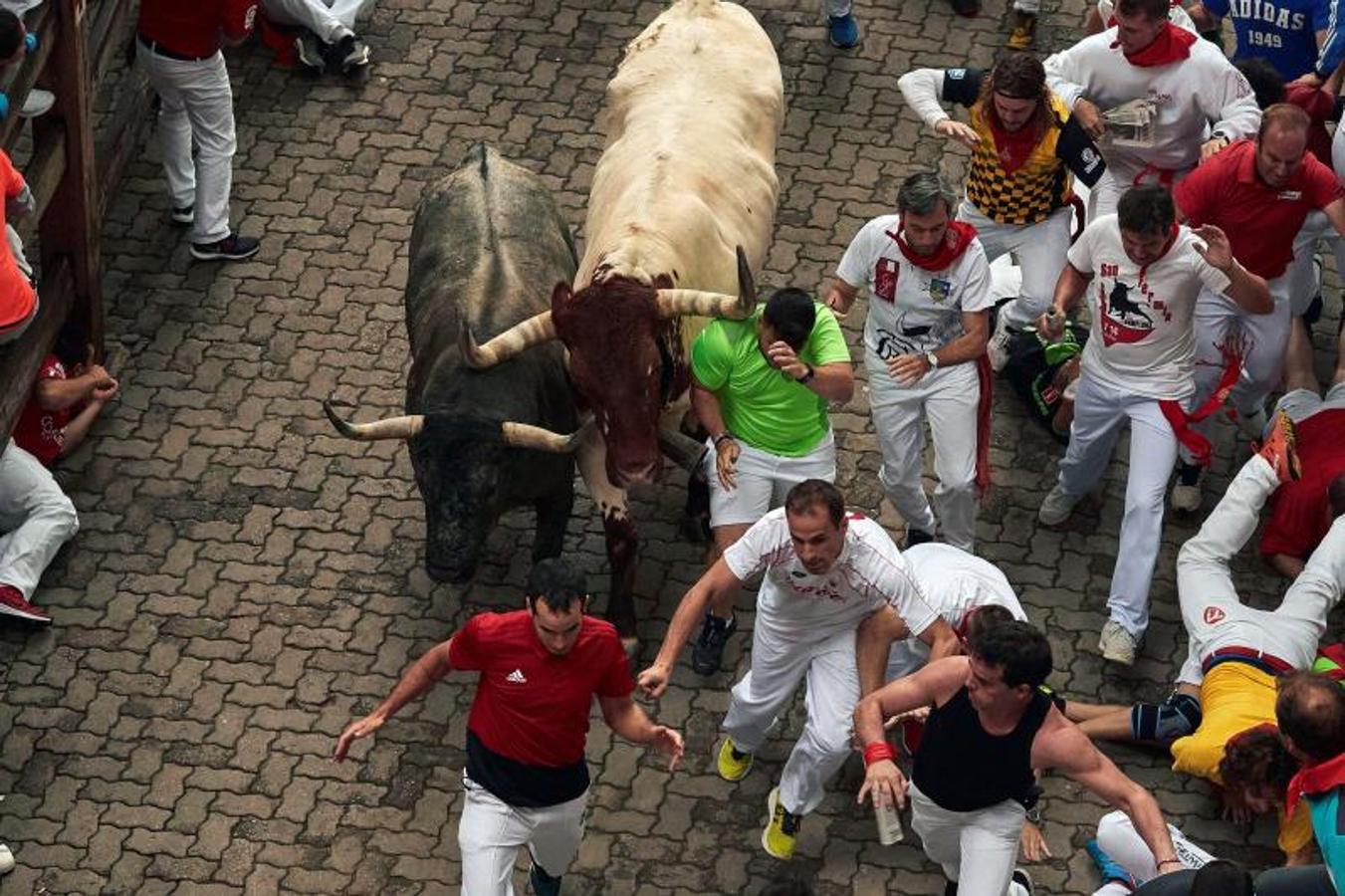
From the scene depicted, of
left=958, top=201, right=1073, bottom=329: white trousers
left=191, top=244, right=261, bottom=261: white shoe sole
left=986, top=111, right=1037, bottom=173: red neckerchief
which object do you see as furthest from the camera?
left=191, top=244, right=261, bottom=261: white shoe sole

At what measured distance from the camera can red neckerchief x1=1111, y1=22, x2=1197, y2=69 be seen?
12844 mm

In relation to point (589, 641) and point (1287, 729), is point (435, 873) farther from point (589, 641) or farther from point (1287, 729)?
point (1287, 729)

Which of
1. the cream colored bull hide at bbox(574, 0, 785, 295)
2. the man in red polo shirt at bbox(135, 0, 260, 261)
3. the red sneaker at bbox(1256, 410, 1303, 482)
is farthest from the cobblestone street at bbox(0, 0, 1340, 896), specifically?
the cream colored bull hide at bbox(574, 0, 785, 295)

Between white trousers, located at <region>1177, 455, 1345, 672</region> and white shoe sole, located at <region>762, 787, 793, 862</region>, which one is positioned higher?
white trousers, located at <region>1177, 455, 1345, 672</region>

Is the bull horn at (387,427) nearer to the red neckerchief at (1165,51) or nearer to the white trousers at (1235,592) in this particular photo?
the white trousers at (1235,592)

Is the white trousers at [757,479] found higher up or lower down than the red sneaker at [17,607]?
higher up

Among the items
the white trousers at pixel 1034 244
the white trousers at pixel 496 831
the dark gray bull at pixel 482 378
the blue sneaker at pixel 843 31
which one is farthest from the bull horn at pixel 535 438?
the blue sneaker at pixel 843 31

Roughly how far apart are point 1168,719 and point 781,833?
1911 mm

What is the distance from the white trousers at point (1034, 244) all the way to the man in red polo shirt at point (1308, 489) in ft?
4.64

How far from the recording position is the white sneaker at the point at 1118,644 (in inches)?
466

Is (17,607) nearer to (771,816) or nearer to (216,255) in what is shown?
(216,255)

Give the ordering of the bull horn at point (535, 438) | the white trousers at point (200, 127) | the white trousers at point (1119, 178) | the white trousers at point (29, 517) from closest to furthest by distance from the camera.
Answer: the bull horn at point (535, 438), the white trousers at point (29, 517), the white trousers at point (1119, 178), the white trousers at point (200, 127)

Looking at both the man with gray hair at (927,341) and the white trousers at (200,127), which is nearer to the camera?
the man with gray hair at (927,341)

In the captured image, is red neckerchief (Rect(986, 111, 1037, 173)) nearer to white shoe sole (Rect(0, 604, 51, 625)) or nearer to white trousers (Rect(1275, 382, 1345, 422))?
white trousers (Rect(1275, 382, 1345, 422))
